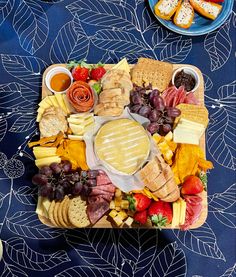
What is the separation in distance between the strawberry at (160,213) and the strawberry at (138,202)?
0.02m

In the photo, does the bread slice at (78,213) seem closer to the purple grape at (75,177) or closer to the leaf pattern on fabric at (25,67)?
the purple grape at (75,177)

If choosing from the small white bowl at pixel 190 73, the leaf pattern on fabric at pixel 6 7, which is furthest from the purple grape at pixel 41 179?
the leaf pattern on fabric at pixel 6 7

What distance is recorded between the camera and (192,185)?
1.58 m

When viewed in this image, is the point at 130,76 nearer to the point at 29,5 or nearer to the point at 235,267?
the point at 29,5

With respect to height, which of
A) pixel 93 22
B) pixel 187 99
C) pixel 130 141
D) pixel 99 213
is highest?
pixel 93 22

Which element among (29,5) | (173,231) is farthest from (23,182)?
(29,5)

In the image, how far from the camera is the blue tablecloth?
1671 mm

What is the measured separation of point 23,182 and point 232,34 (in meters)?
0.90

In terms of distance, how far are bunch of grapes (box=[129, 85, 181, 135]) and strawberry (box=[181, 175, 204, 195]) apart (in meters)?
0.16

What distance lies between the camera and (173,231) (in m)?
1.69

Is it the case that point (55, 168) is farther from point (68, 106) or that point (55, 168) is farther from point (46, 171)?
point (68, 106)

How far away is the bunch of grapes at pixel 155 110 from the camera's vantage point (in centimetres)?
161

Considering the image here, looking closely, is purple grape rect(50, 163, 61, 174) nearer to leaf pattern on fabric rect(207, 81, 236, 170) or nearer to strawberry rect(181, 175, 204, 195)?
strawberry rect(181, 175, 204, 195)

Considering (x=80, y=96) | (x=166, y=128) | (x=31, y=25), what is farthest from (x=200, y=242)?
(x=31, y=25)
